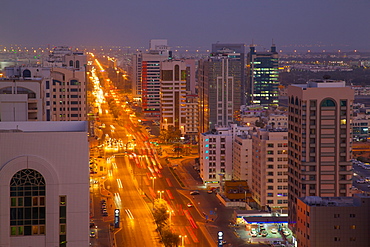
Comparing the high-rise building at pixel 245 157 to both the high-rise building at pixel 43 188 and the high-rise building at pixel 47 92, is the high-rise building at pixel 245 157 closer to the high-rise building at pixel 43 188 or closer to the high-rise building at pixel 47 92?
the high-rise building at pixel 47 92

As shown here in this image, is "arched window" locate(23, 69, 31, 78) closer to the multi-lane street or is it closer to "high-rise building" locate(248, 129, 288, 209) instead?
the multi-lane street

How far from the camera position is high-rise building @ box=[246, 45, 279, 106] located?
115 feet

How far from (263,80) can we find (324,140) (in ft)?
75.4

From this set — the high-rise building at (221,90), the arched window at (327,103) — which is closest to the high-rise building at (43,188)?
the arched window at (327,103)

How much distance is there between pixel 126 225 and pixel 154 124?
16376 millimetres

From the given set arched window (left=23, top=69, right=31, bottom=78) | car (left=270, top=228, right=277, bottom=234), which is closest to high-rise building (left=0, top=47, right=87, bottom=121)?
arched window (left=23, top=69, right=31, bottom=78)

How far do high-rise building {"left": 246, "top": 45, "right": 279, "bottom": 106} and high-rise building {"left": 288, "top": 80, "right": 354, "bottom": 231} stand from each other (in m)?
22.2

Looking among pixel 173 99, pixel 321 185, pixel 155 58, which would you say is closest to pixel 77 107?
pixel 321 185

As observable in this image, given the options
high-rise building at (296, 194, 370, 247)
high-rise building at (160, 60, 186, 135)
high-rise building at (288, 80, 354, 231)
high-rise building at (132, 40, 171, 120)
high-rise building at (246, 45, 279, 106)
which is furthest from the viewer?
high-rise building at (246, 45, 279, 106)

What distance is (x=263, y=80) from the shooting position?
3531 cm

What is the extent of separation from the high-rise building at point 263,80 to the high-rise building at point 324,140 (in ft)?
72.8

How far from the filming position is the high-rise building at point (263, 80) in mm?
35031

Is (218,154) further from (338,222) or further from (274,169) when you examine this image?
(338,222)

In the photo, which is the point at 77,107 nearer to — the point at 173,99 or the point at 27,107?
the point at 27,107
